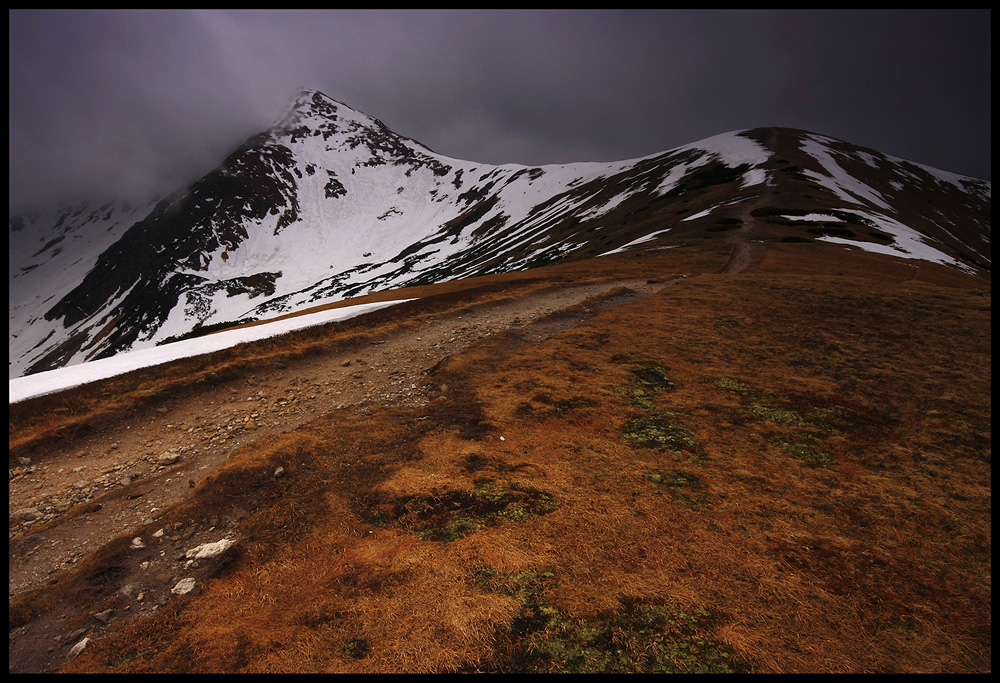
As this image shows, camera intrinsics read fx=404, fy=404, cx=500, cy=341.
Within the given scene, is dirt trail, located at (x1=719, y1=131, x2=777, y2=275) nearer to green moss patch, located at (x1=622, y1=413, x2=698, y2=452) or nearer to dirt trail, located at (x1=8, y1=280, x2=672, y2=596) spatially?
dirt trail, located at (x1=8, y1=280, x2=672, y2=596)

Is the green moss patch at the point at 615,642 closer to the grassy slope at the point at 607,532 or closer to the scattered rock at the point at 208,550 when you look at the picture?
the grassy slope at the point at 607,532

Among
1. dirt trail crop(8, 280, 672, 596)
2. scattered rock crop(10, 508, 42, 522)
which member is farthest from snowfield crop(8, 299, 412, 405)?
scattered rock crop(10, 508, 42, 522)

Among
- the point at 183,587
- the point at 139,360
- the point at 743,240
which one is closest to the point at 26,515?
the point at 183,587

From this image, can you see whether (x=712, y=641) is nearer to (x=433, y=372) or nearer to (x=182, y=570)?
(x=182, y=570)

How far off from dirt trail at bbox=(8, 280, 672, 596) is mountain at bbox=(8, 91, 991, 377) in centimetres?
3215

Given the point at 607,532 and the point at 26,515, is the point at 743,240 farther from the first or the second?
the point at 26,515

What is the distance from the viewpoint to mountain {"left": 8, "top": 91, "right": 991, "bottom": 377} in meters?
49.8

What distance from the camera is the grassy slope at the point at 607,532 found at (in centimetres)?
423

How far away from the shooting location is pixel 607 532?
5738 millimetres

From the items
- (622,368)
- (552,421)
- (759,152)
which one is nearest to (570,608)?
(552,421)

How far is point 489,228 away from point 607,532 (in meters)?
133

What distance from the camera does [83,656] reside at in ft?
14.1

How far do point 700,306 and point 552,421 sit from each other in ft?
42.5

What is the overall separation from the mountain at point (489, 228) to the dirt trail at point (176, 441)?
32153mm
